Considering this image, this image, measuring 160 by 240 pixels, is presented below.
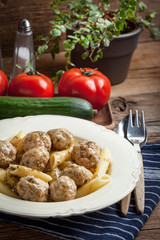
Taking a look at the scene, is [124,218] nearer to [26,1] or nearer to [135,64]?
[135,64]

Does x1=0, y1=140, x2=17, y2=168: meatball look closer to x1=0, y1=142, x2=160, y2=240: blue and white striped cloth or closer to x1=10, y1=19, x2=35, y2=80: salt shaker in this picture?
x1=0, y1=142, x2=160, y2=240: blue and white striped cloth

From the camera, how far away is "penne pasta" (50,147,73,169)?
1305 mm

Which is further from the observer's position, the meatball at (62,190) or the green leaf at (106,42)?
the green leaf at (106,42)

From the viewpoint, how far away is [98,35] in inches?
70.6

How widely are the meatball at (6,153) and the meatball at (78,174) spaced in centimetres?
20

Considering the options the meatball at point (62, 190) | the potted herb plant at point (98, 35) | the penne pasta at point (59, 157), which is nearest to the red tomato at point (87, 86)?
the potted herb plant at point (98, 35)

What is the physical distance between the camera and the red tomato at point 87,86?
178 cm

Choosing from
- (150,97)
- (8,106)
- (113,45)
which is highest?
(113,45)

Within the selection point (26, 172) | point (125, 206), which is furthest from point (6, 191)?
point (125, 206)

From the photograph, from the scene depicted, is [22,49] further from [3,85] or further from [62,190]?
[62,190]

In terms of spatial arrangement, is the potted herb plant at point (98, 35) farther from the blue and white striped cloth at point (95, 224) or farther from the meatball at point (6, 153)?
the blue and white striped cloth at point (95, 224)

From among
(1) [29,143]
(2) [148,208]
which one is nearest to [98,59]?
(1) [29,143]

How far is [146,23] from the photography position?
199 centimetres

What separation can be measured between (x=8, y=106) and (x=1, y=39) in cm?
80
